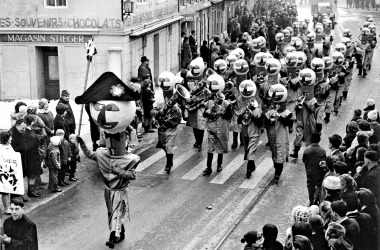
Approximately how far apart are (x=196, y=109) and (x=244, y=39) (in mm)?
12353

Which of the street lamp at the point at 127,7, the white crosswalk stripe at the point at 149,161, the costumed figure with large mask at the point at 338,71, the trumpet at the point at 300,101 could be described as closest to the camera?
the white crosswalk stripe at the point at 149,161

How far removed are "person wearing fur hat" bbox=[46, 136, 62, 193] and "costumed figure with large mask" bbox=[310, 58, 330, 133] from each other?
670cm

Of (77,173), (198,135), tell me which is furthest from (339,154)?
(198,135)

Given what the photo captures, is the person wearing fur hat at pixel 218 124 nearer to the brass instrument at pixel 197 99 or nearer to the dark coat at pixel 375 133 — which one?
the brass instrument at pixel 197 99

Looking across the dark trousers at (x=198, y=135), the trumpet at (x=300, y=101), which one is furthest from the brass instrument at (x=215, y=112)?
the trumpet at (x=300, y=101)

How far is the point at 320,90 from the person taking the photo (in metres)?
19.0

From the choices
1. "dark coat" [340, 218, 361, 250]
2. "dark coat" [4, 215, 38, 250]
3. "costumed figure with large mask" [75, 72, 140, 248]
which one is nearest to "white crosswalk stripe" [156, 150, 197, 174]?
"costumed figure with large mask" [75, 72, 140, 248]

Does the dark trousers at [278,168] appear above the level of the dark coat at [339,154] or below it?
below

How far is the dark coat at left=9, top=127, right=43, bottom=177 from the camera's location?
14305 mm

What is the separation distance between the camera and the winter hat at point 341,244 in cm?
842

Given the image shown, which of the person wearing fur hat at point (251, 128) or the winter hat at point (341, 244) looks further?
the person wearing fur hat at point (251, 128)

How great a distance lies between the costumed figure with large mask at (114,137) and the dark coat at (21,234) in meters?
2.35

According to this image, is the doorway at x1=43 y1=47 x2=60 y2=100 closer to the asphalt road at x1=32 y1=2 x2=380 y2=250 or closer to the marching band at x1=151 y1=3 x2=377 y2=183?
the marching band at x1=151 y1=3 x2=377 y2=183

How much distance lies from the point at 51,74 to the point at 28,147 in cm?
1060
